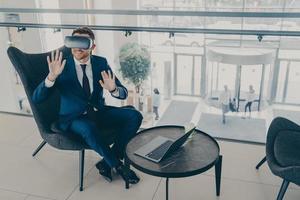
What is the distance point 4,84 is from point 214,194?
10.5ft

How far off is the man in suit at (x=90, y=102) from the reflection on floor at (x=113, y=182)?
130mm

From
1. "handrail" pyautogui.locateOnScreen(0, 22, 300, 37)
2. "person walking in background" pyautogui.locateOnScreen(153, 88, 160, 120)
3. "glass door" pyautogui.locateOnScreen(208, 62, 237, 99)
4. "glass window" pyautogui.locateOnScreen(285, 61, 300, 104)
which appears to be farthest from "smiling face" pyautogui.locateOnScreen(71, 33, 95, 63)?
"glass window" pyautogui.locateOnScreen(285, 61, 300, 104)

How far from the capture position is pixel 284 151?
1968 mm

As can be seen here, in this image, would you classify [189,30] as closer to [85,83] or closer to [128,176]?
[85,83]

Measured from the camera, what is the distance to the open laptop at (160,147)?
73.7 inches

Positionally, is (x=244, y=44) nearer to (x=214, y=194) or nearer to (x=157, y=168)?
(x=214, y=194)

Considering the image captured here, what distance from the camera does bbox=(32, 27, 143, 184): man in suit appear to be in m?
2.14

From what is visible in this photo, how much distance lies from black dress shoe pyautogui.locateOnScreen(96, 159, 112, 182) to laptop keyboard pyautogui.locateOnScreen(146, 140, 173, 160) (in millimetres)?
554

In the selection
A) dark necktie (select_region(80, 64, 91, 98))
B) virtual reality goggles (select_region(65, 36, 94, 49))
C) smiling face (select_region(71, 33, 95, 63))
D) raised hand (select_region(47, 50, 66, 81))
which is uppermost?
virtual reality goggles (select_region(65, 36, 94, 49))

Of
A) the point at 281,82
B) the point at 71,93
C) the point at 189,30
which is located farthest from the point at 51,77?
the point at 281,82

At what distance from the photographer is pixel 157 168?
1783 millimetres

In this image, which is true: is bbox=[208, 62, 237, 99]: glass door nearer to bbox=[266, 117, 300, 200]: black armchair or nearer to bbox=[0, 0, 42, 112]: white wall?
bbox=[0, 0, 42, 112]: white wall

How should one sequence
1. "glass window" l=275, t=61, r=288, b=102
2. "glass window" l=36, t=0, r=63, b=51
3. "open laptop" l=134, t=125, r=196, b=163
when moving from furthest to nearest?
1. "glass window" l=275, t=61, r=288, b=102
2. "glass window" l=36, t=0, r=63, b=51
3. "open laptop" l=134, t=125, r=196, b=163

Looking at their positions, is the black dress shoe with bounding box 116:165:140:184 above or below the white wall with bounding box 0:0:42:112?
below
